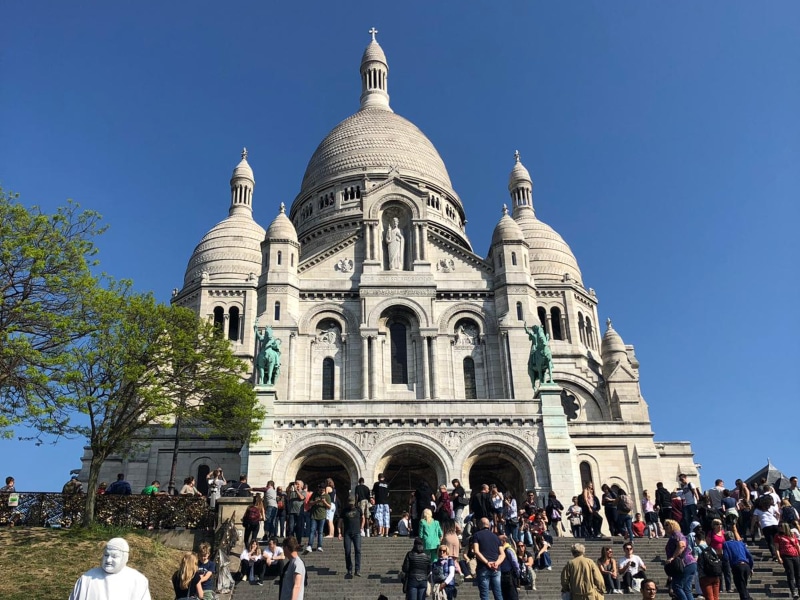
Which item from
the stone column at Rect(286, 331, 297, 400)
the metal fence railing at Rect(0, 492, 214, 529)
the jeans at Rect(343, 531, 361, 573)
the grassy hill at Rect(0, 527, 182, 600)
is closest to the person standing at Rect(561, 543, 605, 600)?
the jeans at Rect(343, 531, 361, 573)

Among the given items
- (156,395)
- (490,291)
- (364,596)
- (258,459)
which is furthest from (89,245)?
(490,291)

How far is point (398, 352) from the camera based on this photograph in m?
39.8

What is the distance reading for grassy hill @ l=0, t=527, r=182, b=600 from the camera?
18891mm

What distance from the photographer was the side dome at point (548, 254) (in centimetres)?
5341

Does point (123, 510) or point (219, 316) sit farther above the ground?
point (219, 316)

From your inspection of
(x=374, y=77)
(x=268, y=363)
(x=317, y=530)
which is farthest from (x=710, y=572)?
(x=374, y=77)

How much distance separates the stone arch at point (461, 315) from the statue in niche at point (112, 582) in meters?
33.2

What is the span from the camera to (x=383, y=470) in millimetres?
32281

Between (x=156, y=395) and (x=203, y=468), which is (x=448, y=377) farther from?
(x=156, y=395)

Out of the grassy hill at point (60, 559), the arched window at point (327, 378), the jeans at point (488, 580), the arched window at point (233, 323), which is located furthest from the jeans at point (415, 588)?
the arched window at point (233, 323)

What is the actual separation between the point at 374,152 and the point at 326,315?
21.5m

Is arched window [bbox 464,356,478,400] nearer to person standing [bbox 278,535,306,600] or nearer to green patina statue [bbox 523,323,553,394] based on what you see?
green patina statue [bbox 523,323,553,394]

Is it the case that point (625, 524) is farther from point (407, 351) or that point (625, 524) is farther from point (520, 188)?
point (520, 188)

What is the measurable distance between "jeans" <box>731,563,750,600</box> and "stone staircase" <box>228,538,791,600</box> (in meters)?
1.19
